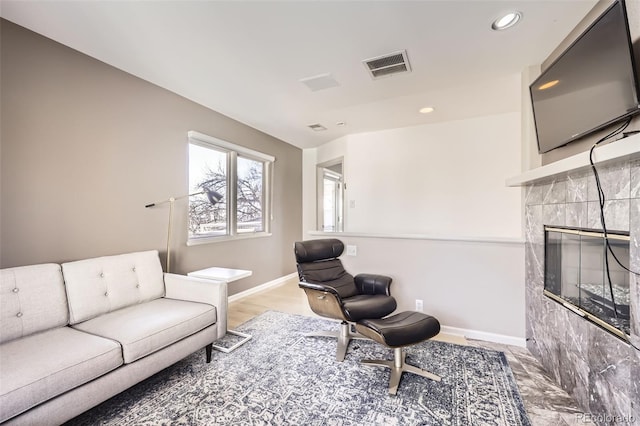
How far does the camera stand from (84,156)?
2305 mm

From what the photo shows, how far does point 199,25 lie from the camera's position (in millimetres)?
1926

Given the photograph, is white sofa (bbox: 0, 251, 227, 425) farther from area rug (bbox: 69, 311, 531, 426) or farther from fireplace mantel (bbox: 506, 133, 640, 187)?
fireplace mantel (bbox: 506, 133, 640, 187)

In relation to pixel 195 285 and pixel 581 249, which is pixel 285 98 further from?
pixel 581 249

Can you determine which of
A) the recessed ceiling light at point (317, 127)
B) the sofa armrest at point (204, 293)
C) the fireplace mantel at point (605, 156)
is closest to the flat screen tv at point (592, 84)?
the fireplace mantel at point (605, 156)

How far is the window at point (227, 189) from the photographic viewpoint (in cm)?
338

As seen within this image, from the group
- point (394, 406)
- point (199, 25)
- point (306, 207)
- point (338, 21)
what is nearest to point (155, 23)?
point (199, 25)

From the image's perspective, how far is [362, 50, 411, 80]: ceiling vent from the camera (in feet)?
7.44

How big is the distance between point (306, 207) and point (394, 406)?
4055 millimetres

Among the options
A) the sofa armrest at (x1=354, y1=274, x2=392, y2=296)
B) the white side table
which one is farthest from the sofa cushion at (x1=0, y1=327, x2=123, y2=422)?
the sofa armrest at (x1=354, y1=274, x2=392, y2=296)

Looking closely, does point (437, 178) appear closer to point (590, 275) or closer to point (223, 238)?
point (590, 275)

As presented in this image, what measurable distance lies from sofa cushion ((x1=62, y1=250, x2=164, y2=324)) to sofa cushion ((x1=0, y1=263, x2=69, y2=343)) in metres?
0.06

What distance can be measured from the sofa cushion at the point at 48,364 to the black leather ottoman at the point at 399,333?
61.9 inches

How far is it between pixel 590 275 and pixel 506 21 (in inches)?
68.9

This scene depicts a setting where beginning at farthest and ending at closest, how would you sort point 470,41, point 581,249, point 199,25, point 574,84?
point 470,41 < point 199,25 < point 581,249 < point 574,84
